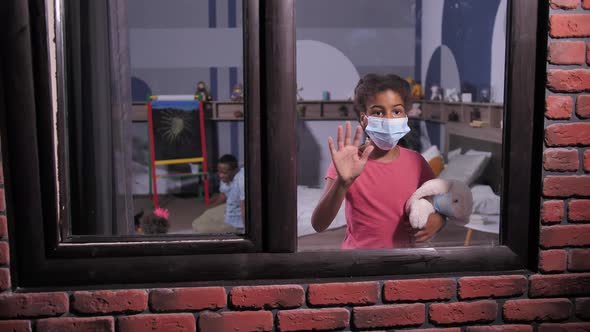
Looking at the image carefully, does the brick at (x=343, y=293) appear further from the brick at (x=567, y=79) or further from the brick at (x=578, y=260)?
the brick at (x=567, y=79)

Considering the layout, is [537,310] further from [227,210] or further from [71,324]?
[227,210]

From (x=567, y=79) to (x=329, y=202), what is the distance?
748 millimetres

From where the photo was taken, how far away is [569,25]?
1.53 m

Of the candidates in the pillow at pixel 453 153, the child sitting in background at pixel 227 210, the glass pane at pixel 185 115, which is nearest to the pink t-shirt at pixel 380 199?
the child sitting in background at pixel 227 210

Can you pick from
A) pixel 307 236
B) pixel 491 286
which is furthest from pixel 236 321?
pixel 491 286

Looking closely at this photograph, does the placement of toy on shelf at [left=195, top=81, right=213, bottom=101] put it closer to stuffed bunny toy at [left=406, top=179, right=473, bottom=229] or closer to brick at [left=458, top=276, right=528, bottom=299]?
stuffed bunny toy at [left=406, top=179, right=473, bottom=229]

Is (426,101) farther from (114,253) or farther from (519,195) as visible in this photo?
(114,253)

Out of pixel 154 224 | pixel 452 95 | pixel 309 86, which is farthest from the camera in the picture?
pixel 309 86

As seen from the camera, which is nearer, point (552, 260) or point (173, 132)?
point (552, 260)

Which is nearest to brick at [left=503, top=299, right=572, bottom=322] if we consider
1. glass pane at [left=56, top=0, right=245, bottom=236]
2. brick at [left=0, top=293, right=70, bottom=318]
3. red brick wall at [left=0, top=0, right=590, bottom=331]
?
red brick wall at [left=0, top=0, right=590, bottom=331]

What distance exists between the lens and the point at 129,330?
5.01ft

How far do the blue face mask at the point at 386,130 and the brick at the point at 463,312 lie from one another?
52cm

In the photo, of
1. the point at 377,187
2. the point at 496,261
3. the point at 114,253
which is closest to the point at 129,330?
the point at 114,253

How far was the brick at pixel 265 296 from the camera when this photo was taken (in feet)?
5.06
